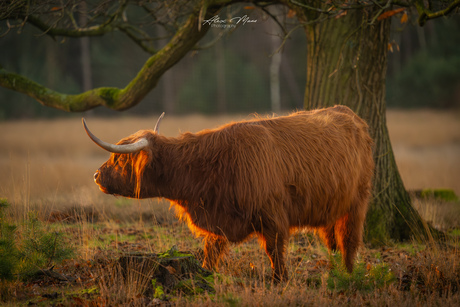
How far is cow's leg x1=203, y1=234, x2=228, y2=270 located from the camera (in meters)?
5.09

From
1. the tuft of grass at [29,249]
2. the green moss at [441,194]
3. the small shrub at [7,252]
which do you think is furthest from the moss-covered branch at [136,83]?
the green moss at [441,194]

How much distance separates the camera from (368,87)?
662 centimetres

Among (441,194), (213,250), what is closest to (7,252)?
(213,250)

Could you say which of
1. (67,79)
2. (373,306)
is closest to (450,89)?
(67,79)

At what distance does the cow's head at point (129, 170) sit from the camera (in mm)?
4852

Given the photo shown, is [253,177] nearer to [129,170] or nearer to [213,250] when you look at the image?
[213,250]

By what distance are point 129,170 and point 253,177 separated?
1286mm

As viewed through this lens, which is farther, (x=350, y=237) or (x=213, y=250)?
(x=350, y=237)

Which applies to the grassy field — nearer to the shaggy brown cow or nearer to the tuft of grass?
the tuft of grass

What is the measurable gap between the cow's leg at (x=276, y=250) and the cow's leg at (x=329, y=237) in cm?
114

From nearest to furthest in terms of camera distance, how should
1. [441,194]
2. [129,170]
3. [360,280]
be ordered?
[360,280] → [129,170] → [441,194]

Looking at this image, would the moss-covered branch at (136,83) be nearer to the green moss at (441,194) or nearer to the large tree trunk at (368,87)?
the large tree trunk at (368,87)

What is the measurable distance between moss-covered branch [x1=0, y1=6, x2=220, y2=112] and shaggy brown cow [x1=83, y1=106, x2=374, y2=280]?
1.55 metres

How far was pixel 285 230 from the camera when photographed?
15.5 feet
